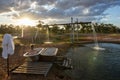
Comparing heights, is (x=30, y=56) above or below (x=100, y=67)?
above

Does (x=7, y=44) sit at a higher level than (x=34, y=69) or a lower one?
higher

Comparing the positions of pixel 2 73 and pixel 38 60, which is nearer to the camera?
pixel 2 73

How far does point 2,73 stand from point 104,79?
7093mm

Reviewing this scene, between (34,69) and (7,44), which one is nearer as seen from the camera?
(7,44)

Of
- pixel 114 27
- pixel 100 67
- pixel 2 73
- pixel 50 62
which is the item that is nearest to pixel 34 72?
pixel 2 73

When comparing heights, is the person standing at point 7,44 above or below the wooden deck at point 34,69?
above

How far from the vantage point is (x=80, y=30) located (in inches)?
3551

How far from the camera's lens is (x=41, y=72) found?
12344 millimetres

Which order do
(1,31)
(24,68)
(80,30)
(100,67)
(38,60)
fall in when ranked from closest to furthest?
(24,68) < (38,60) < (100,67) < (1,31) < (80,30)

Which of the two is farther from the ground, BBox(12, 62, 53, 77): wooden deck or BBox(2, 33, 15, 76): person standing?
BBox(2, 33, 15, 76): person standing

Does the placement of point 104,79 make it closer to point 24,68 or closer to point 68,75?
point 68,75

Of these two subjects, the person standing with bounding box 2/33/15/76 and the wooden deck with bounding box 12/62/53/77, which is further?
the wooden deck with bounding box 12/62/53/77

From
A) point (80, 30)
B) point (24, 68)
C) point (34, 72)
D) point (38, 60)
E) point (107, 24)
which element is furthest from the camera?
point (107, 24)

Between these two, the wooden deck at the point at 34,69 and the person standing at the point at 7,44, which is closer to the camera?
the person standing at the point at 7,44
